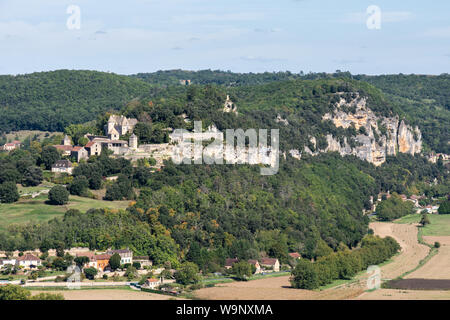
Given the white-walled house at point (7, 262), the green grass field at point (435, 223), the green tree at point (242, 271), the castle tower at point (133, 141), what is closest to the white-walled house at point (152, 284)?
the green tree at point (242, 271)

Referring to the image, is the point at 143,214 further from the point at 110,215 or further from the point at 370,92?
the point at 370,92

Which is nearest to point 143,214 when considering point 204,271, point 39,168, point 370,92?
point 204,271

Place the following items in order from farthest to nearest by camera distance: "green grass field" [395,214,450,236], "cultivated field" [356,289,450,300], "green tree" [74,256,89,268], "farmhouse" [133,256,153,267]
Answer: "green grass field" [395,214,450,236], "farmhouse" [133,256,153,267], "green tree" [74,256,89,268], "cultivated field" [356,289,450,300]

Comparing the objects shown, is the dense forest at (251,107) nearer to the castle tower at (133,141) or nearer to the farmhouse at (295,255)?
the castle tower at (133,141)

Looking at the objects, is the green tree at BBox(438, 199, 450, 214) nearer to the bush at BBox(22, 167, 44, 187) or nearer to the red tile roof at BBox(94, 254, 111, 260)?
the bush at BBox(22, 167, 44, 187)

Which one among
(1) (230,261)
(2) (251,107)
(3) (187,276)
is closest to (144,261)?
(3) (187,276)

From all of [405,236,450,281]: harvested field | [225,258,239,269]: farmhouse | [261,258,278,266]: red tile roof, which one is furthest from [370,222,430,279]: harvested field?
[225,258,239,269]: farmhouse
